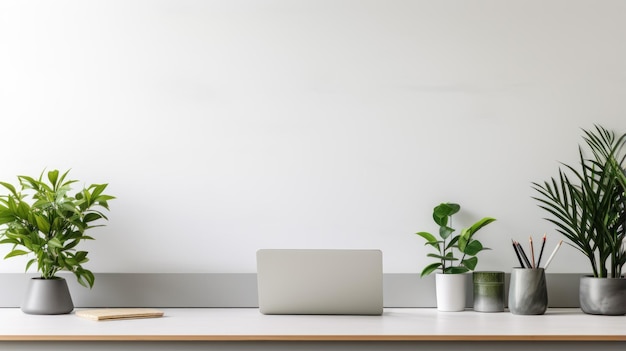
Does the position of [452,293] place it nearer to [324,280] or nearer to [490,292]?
[490,292]

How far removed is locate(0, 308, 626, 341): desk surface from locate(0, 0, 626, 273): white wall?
29 cm

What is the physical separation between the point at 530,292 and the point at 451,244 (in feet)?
0.92

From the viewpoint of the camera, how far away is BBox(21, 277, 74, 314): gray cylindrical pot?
2.00m

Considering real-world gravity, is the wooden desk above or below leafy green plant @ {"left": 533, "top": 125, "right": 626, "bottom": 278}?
below

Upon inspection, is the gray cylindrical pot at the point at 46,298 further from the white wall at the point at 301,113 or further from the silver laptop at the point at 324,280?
the silver laptop at the point at 324,280

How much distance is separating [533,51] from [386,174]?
0.60 m

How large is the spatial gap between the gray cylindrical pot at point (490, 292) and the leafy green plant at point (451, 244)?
2.8 inches

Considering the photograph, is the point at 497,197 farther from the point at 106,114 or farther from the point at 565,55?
the point at 106,114

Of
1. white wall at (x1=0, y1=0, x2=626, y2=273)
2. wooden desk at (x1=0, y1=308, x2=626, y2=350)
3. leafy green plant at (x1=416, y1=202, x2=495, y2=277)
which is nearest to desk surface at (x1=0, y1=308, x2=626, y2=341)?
wooden desk at (x1=0, y1=308, x2=626, y2=350)

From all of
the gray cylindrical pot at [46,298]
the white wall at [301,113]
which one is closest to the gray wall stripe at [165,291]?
the white wall at [301,113]

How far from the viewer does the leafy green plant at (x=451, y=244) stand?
2.18m

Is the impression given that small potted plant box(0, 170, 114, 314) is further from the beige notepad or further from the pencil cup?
the pencil cup

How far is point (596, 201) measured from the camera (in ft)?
6.83

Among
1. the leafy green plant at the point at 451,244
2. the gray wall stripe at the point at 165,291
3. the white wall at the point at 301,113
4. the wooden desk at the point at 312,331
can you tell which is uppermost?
the white wall at the point at 301,113
